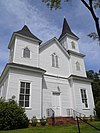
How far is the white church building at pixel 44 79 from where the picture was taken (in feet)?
45.3

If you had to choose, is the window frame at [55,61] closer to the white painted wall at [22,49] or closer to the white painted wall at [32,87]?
the white painted wall at [22,49]

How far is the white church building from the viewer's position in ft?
45.3

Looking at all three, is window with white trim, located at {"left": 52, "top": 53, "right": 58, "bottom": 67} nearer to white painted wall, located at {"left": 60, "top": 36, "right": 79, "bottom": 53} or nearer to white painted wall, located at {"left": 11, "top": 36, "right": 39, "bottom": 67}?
→ white painted wall, located at {"left": 11, "top": 36, "right": 39, "bottom": 67}

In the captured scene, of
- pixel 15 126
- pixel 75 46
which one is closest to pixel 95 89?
pixel 75 46

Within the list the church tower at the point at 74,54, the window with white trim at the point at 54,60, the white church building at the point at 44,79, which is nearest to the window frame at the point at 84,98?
the white church building at the point at 44,79

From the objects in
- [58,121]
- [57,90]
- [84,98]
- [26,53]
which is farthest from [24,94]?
[84,98]

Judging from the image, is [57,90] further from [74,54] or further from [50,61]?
[74,54]

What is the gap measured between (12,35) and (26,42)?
2.08 meters

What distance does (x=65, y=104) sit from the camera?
54.3 feet

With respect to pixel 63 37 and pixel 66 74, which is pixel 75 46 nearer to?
pixel 63 37

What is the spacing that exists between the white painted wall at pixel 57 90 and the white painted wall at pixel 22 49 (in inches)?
105

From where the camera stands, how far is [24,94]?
13703mm

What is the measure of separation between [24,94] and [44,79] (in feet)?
11.5

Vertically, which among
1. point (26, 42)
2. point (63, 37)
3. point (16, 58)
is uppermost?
point (63, 37)
